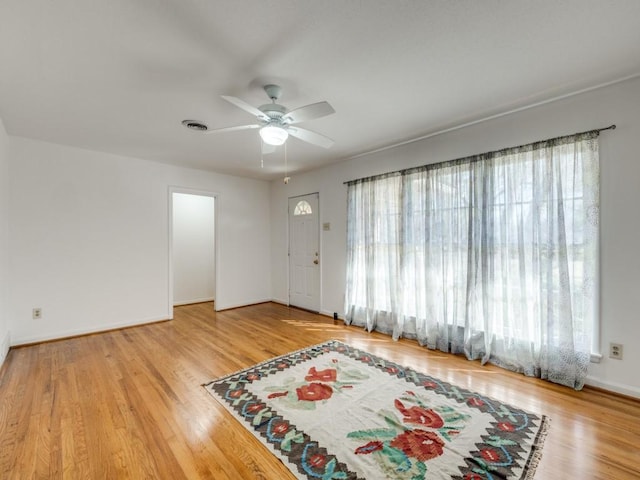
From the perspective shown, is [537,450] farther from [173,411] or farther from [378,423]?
[173,411]

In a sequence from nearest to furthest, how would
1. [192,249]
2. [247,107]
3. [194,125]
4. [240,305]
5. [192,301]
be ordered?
1. [247,107]
2. [194,125]
3. [240,305]
4. [192,301]
5. [192,249]

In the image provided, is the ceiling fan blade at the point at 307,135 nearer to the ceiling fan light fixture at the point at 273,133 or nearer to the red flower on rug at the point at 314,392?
the ceiling fan light fixture at the point at 273,133

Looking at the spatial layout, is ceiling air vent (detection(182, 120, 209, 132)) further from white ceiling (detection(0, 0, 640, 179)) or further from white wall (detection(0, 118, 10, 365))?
white wall (detection(0, 118, 10, 365))

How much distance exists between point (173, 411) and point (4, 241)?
3.07 m

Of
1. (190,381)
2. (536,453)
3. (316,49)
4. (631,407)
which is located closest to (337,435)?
(536,453)

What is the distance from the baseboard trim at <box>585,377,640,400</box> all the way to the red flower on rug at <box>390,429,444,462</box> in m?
1.71

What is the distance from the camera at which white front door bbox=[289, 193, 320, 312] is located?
16.8ft

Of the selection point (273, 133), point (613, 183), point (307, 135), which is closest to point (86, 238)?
point (273, 133)

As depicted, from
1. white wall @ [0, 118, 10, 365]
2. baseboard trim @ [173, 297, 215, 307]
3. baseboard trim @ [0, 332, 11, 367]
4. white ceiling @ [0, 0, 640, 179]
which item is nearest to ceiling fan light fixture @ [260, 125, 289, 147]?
white ceiling @ [0, 0, 640, 179]

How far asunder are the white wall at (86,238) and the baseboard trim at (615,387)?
17.6 feet

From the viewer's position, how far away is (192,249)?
20.0ft

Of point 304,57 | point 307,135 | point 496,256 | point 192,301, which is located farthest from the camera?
point 192,301

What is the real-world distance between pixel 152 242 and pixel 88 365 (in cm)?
202

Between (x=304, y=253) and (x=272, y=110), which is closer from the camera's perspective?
(x=272, y=110)
